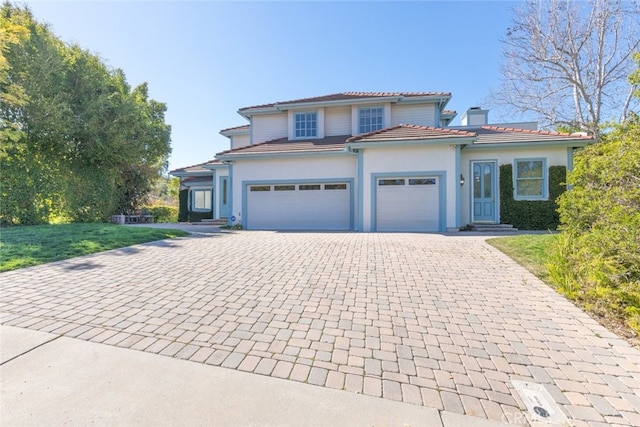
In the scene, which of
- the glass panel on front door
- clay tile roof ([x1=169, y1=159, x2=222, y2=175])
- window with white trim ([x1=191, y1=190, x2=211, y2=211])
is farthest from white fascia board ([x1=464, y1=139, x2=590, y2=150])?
window with white trim ([x1=191, y1=190, x2=211, y2=211])

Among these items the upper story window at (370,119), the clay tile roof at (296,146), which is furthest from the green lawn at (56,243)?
the upper story window at (370,119)

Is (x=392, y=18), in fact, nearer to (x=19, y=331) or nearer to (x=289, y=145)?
(x=289, y=145)

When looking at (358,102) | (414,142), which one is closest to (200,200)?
(358,102)

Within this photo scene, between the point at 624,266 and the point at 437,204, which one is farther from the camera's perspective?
the point at 437,204

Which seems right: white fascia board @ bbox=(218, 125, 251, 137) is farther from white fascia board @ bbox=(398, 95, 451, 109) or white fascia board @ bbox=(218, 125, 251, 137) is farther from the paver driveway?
the paver driveway

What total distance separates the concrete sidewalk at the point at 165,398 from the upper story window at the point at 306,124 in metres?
14.5

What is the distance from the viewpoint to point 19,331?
3.09 metres

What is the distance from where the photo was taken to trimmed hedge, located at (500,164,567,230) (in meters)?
12.3

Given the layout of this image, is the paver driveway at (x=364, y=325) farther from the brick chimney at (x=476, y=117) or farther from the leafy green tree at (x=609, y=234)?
the brick chimney at (x=476, y=117)

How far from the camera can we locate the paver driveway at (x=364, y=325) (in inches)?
91.8

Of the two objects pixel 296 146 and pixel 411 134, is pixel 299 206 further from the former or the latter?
pixel 411 134

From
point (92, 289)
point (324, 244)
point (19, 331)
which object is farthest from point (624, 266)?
point (92, 289)

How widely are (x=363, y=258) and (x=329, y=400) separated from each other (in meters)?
4.77

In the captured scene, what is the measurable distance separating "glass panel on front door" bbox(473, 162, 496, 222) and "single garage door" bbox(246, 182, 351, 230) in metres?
5.88
